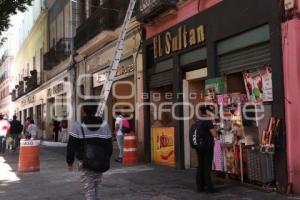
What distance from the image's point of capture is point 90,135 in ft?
25.2

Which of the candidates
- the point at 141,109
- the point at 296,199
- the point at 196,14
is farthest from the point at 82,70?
the point at 296,199

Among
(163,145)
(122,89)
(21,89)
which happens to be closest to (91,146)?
(163,145)

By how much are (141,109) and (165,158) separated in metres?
2.34

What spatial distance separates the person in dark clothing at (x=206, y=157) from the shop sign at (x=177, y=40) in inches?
137

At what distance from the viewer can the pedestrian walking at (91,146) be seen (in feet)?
25.0

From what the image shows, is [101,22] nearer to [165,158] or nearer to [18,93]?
[165,158]

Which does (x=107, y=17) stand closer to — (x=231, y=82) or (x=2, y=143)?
(x=2, y=143)

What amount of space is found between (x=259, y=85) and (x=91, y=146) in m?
4.67

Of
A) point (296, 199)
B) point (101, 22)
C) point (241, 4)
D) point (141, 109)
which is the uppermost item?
point (101, 22)

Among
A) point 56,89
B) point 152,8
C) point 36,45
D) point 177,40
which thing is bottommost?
point 177,40

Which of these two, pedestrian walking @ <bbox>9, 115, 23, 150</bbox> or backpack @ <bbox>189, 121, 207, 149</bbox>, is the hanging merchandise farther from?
pedestrian walking @ <bbox>9, 115, 23, 150</bbox>

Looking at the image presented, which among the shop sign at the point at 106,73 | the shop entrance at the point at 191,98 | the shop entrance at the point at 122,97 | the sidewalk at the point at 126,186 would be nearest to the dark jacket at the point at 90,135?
the sidewalk at the point at 126,186

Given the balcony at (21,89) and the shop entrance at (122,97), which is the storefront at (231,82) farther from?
the balcony at (21,89)

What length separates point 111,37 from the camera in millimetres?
20656
